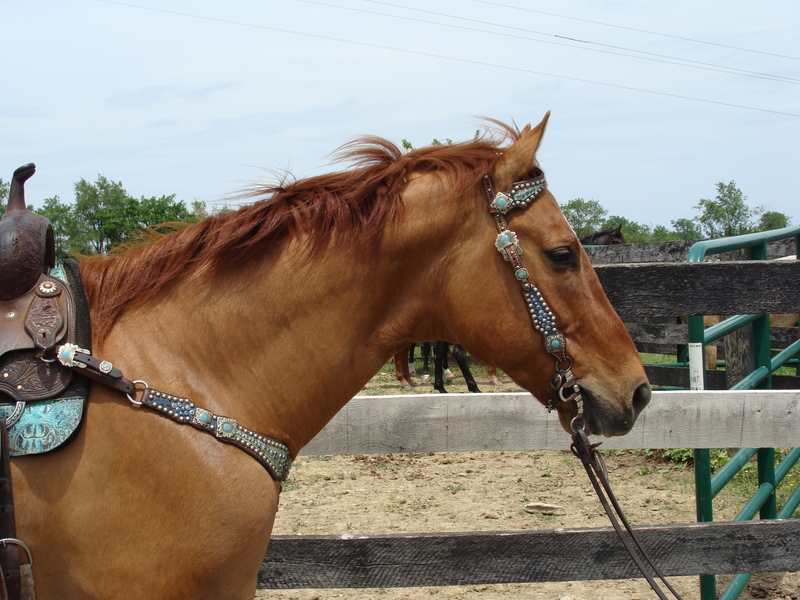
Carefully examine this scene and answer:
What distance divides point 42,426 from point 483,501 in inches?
170

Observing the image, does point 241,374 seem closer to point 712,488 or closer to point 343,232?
point 343,232

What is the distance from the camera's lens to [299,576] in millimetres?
2629

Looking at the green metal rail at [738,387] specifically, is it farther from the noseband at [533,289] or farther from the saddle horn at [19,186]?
the saddle horn at [19,186]

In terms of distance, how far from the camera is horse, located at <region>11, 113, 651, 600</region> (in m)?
1.71

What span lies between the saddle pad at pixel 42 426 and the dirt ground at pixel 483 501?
2.60 metres

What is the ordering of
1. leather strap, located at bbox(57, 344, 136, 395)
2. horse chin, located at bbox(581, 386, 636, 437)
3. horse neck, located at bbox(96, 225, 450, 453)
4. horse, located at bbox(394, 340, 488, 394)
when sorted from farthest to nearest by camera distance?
horse, located at bbox(394, 340, 488, 394), horse chin, located at bbox(581, 386, 636, 437), horse neck, located at bbox(96, 225, 450, 453), leather strap, located at bbox(57, 344, 136, 395)

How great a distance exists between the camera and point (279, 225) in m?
1.91

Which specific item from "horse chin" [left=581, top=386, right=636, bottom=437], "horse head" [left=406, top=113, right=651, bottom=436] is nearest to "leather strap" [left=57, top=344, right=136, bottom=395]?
"horse head" [left=406, top=113, right=651, bottom=436]

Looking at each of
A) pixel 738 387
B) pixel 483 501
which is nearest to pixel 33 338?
pixel 738 387

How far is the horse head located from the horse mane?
0.14m

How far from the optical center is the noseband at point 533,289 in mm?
1890

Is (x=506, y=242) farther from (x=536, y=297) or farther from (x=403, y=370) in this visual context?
(x=403, y=370)

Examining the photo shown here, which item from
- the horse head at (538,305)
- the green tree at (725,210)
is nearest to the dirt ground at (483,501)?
the horse head at (538,305)

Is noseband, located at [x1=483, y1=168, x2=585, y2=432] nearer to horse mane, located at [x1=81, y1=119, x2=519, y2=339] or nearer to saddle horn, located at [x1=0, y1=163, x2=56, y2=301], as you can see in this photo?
horse mane, located at [x1=81, y1=119, x2=519, y2=339]
